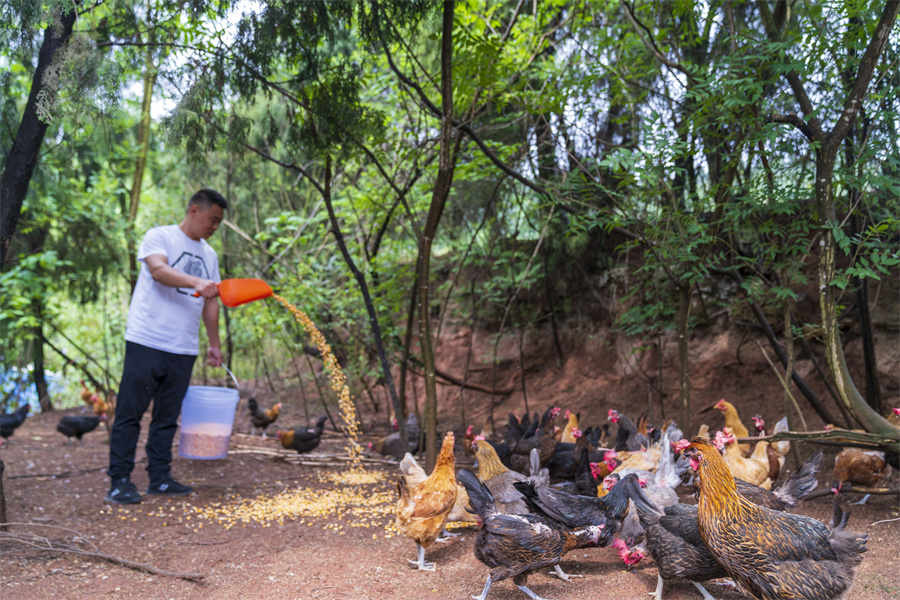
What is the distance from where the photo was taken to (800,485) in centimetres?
314

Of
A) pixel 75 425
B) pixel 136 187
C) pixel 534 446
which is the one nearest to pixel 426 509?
pixel 534 446

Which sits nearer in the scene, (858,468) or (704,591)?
(704,591)

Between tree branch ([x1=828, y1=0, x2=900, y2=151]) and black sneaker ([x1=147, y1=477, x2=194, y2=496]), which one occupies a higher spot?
tree branch ([x1=828, y1=0, x2=900, y2=151])

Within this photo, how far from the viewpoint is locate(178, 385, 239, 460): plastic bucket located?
4.61 metres

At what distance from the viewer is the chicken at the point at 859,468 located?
371cm

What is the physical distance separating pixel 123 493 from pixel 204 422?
0.74m

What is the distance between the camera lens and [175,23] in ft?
12.0

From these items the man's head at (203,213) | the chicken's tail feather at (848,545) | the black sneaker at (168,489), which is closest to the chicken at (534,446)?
the chicken's tail feather at (848,545)

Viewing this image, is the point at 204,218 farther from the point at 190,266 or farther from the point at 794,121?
the point at 794,121

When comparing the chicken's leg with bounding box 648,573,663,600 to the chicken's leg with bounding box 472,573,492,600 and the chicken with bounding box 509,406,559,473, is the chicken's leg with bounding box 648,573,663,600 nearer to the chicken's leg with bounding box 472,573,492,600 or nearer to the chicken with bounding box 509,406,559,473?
the chicken's leg with bounding box 472,573,492,600

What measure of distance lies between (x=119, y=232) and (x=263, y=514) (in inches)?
196

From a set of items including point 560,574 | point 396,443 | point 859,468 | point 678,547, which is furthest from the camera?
point 396,443

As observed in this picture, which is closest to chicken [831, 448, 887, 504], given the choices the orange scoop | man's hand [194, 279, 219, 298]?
the orange scoop

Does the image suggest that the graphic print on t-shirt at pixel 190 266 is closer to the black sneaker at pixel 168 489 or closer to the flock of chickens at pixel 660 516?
the black sneaker at pixel 168 489
